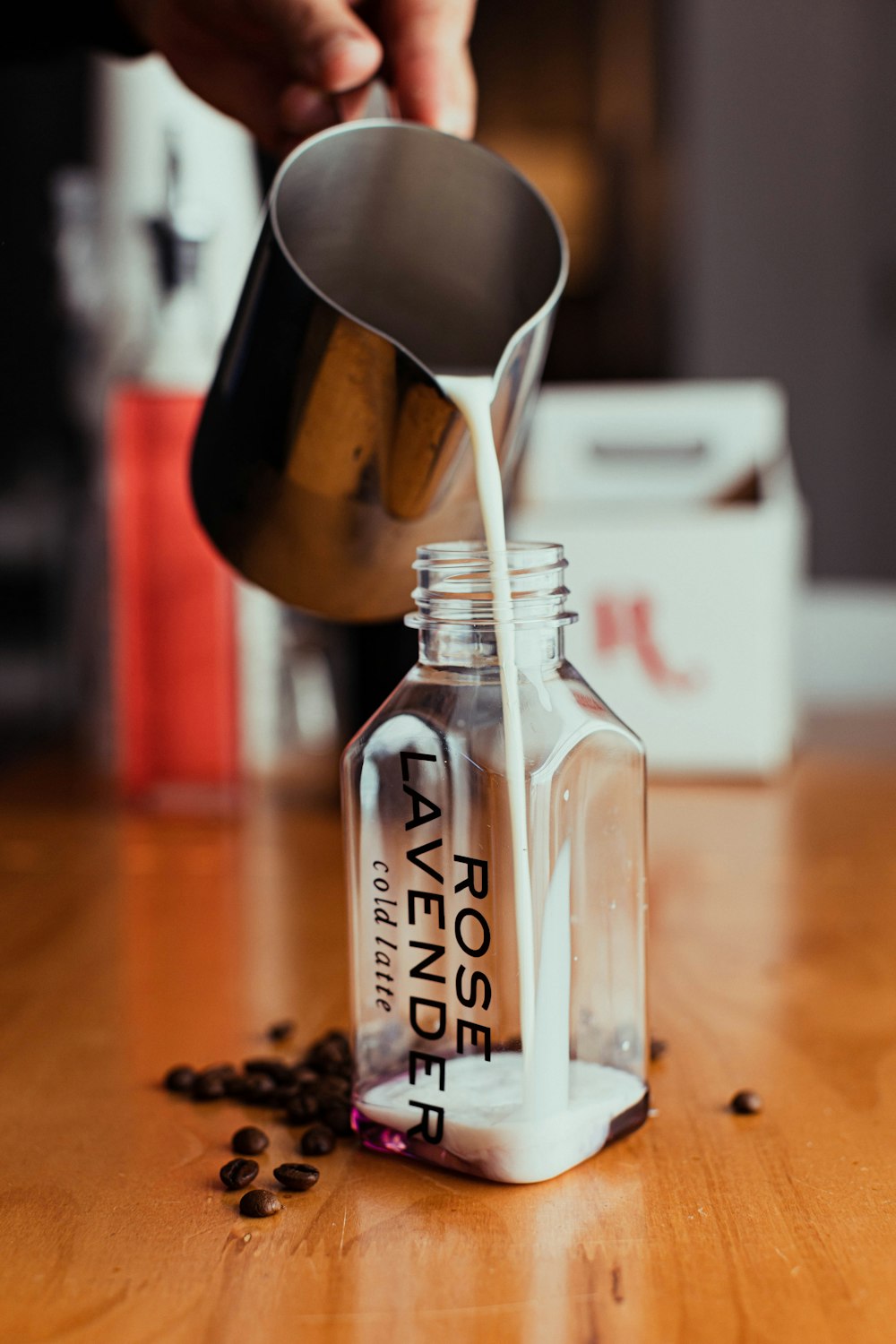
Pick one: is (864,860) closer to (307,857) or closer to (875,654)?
(307,857)

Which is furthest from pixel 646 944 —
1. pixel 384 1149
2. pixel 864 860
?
pixel 864 860

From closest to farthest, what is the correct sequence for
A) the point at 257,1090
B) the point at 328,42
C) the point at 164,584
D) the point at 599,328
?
the point at 257,1090 < the point at 328,42 < the point at 164,584 < the point at 599,328

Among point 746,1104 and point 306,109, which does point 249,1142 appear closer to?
point 746,1104

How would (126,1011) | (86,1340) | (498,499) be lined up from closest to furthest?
(86,1340)
(498,499)
(126,1011)

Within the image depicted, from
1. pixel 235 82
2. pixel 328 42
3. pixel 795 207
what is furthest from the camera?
pixel 795 207

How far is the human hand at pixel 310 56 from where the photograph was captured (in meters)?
0.80

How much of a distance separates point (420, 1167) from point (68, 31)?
89 cm

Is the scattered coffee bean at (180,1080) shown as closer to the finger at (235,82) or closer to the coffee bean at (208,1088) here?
the coffee bean at (208,1088)

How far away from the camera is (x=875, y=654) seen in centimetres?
201

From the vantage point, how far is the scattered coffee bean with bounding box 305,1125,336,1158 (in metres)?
0.63

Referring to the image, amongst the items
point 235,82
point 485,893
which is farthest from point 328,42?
point 485,893

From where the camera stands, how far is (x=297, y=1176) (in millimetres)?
593

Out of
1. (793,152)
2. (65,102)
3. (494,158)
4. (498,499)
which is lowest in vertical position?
(498,499)

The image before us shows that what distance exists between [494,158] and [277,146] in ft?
0.79
